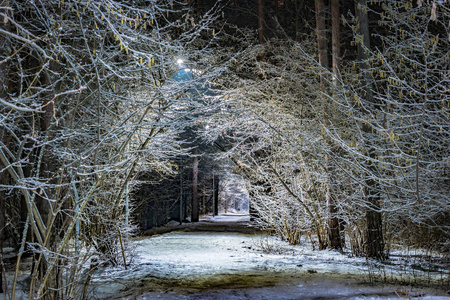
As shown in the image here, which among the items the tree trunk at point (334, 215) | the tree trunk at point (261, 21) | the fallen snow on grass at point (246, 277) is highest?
the tree trunk at point (261, 21)

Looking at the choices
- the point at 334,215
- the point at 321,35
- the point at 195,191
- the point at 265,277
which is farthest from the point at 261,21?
the point at 195,191

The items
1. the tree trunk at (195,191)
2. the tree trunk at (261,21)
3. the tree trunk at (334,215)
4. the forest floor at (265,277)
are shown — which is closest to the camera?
the forest floor at (265,277)

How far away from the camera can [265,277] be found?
23.3 ft

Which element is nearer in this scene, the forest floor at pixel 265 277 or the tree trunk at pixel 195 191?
the forest floor at pixel 265 277

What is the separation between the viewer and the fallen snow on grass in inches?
226

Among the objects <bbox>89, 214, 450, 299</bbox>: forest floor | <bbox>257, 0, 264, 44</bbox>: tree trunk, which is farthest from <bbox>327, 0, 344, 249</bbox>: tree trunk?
<bbox>257, 0, 264, 44</bbox>: tree trunk

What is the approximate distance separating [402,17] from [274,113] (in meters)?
4.49

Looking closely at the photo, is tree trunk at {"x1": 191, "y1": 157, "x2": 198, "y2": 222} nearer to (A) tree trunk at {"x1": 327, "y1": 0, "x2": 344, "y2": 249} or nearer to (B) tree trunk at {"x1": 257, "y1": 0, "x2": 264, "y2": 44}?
(B) tree trunk at {"x1": 257, "y1": 0, "x2": 264, "y2": 44}

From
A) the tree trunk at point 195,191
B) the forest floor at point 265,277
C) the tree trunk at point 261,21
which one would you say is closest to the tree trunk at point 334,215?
the forest floor at point 265,277

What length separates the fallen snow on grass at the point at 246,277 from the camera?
5742mm

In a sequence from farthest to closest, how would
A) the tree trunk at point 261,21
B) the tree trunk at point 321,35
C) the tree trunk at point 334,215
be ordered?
the tree trunk at point 261,21 < the tree trunk at point 321,35 < the tree trunk at point 334,215

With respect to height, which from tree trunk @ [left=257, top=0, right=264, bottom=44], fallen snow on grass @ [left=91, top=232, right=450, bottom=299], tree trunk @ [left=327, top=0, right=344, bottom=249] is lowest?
fallen snow on grass @ [left=91, top=232, right=450, bottom=299]

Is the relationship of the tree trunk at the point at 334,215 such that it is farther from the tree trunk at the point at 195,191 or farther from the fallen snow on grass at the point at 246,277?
the tree trunk at the point at 195,191

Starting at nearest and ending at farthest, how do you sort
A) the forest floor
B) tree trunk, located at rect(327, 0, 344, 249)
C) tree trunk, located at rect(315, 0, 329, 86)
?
1. the forest floor
2. tree trunk, located at rect(327, 0, 344, 249)
3. tree trunk, located at rect(315, 0, 329, 86)
